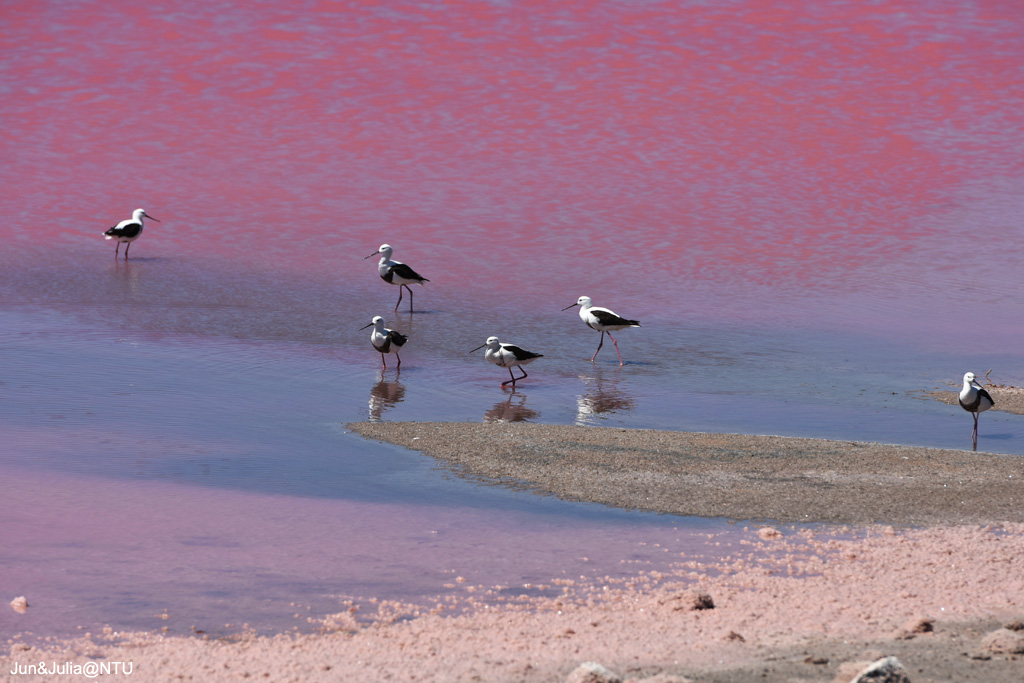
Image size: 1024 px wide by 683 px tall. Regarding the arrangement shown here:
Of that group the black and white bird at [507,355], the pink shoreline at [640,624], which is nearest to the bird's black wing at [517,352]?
the black and white bird at [507,355]

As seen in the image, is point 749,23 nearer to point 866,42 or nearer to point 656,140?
point 866,42

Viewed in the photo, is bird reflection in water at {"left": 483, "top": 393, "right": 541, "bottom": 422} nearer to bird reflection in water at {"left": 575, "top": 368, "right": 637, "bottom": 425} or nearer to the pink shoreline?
bird reflection in water at {"left": 575, "top": 368, "right": 637, "bottom": 425}

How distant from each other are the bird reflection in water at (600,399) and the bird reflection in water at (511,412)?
1.57 ft

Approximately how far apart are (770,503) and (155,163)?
19.1 metres

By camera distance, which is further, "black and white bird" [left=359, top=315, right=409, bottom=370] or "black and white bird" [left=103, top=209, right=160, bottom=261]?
"black and white bird" [left=103, top=209, right=160, bottom=261]

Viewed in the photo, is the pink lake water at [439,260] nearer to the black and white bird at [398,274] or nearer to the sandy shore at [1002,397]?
the sandy shore at [1002,397]

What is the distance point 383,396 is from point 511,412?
1369mm

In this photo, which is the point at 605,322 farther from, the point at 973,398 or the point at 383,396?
the point at 973,398

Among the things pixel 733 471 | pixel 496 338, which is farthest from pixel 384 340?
pixel 733 471

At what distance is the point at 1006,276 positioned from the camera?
17.9 meters

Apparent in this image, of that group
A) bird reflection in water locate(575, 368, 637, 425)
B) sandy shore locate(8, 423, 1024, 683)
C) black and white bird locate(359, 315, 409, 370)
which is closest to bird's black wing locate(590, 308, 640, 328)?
bird reflection in water locate(575, 368, 637, 425)

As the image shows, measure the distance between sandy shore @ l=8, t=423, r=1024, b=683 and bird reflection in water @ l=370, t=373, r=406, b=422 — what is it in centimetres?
246

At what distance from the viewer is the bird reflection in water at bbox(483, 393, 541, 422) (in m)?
10.3

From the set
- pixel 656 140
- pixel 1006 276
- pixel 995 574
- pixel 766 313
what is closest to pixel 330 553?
pixel 995 574
